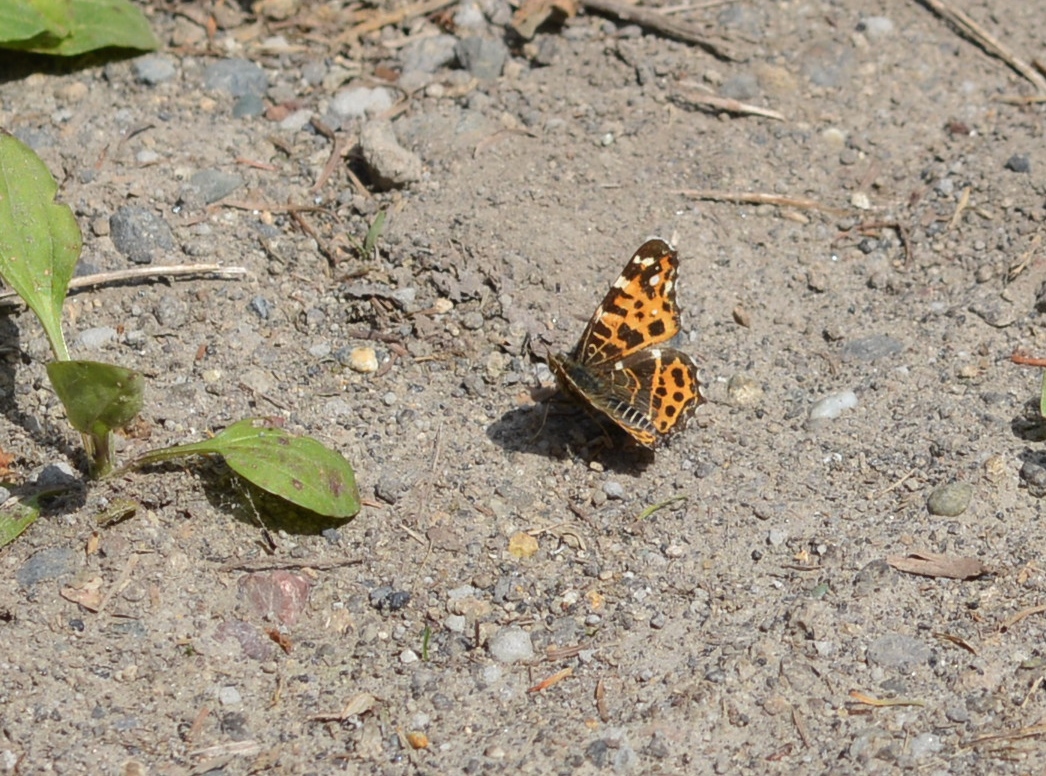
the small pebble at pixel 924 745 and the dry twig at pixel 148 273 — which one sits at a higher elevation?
the dry twig at pixel 148 273

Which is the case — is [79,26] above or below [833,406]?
above

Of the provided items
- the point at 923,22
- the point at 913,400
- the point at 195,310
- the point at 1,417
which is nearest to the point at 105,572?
the point at 1,417

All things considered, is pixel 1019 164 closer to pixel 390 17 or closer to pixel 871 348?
pixel 871 348

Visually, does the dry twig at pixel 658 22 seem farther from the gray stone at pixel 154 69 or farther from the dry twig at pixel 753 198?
the gray stone at pixel 154 69

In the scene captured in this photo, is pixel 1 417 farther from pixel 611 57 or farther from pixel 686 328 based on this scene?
pixel 611 57

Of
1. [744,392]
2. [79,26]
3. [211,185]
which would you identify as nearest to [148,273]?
[211,185]

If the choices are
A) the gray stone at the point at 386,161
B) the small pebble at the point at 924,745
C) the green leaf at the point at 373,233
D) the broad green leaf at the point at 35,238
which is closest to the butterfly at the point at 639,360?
the green leaf at the point at 373,233
